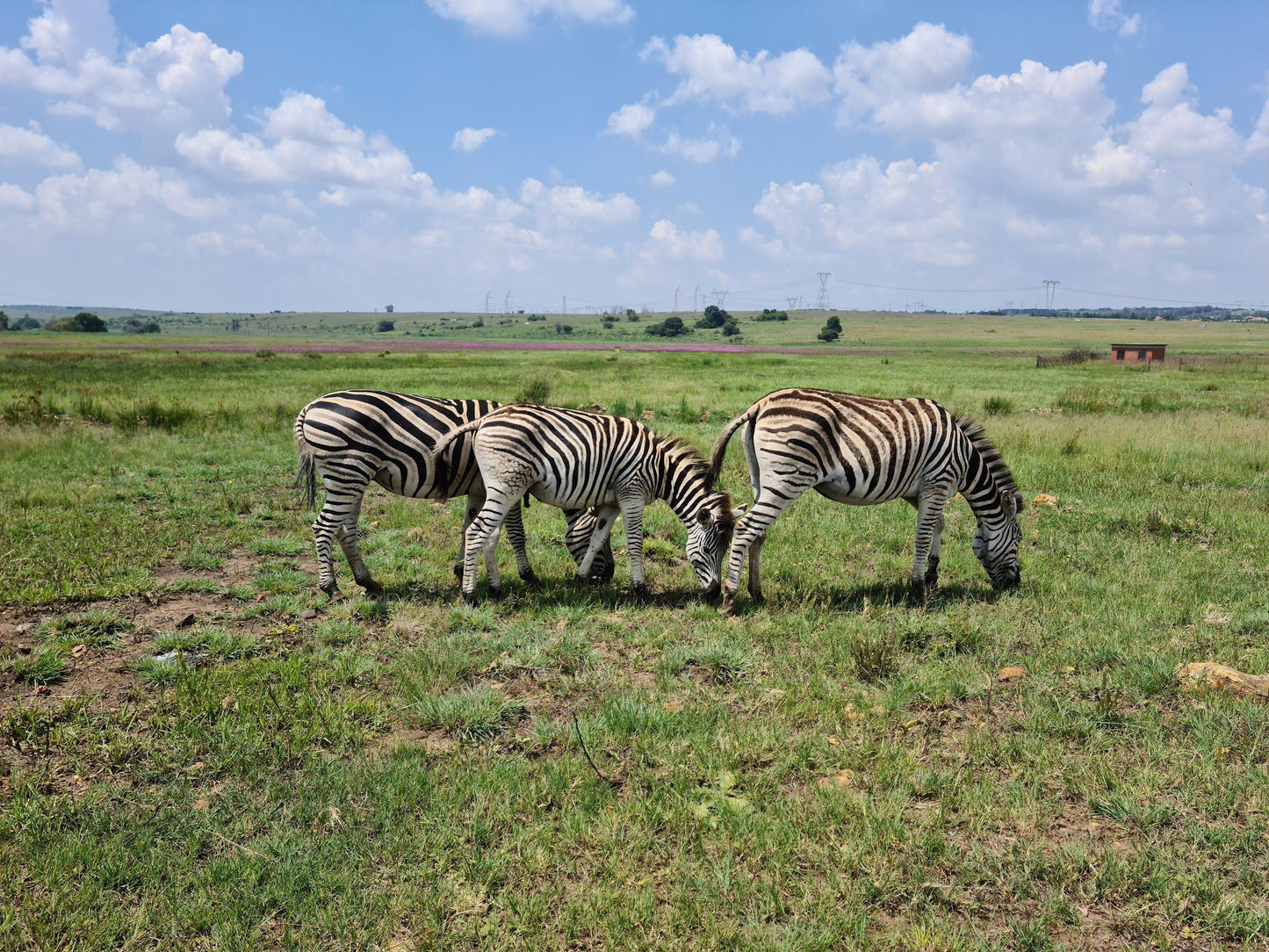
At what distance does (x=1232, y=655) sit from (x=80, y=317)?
175 metres

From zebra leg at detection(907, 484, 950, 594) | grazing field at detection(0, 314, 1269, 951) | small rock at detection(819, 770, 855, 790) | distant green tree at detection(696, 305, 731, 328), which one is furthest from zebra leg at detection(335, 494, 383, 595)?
distant green tree at detection(696, 305, 731, 328)

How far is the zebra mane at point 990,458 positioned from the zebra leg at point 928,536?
75 centimetres

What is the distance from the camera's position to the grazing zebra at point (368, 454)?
8.03 meters

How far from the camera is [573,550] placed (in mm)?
9188

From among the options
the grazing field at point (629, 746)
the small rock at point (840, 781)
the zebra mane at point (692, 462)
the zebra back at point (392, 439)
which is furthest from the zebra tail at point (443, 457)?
the small rock at point (840, 781)

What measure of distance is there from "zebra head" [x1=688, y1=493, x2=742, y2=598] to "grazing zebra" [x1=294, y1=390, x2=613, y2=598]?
266 centimetres

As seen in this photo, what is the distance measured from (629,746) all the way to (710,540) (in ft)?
11.3

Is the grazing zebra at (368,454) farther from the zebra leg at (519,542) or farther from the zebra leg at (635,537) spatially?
the zebra leg at (635,537)

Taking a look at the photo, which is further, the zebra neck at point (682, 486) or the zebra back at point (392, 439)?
the zebra neck at point (682, 486)

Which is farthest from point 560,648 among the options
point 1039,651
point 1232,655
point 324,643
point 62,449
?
point 62,449

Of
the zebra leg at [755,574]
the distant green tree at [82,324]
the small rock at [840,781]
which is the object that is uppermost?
the distant green tree at [82,324]

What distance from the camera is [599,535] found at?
8.67 meters

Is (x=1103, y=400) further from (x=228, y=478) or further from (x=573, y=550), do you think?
(x=228, y=478)

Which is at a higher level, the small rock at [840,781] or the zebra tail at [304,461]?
the zebra tail at [304,461]
